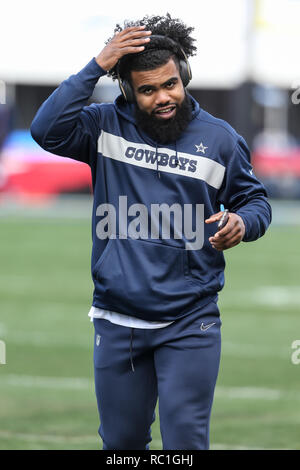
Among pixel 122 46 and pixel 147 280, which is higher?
pixel 122 46

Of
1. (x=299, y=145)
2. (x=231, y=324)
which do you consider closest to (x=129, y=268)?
(x=231, y=324)

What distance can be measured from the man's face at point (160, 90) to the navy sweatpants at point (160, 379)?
808 mm

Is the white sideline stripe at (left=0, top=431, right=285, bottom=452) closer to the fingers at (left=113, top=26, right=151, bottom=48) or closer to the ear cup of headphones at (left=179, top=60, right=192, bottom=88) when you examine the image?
the ear cup of headphones at (left=179, top=60, right=192, bottom=88)

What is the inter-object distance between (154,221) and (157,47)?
2.28 feet

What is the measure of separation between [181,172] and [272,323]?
570 cm

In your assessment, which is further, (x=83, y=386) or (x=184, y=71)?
(x=83, y=386)

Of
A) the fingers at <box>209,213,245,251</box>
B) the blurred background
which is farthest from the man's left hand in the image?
the blurred background

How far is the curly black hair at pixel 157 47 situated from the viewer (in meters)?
3.64

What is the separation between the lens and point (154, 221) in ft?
12.0

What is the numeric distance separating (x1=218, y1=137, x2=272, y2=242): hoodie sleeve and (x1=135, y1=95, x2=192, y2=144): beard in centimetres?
24

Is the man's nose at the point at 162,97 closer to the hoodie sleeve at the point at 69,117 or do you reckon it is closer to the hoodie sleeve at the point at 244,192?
the hoodie sleeve at the point at 69,117

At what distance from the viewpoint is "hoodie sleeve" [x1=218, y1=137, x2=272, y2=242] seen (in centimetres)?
369

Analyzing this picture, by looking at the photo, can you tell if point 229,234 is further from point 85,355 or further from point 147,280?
point 85,355

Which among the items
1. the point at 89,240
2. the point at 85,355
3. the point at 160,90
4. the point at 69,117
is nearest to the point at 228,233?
the point at 160,90
